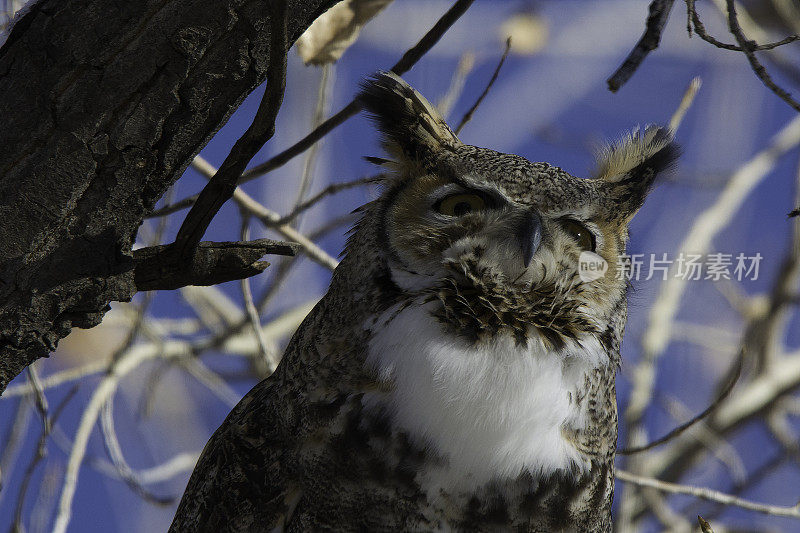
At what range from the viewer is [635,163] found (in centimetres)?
226

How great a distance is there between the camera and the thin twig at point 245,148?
140cm

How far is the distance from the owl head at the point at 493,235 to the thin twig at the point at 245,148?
1.46 ft

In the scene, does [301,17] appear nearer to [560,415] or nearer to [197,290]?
[560,415]

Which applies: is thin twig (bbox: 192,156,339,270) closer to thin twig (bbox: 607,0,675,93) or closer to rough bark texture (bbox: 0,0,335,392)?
rough bark texture (bbox: 0,0,335,392)

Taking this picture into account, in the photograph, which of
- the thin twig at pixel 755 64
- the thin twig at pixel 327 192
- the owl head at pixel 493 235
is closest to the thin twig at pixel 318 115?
the thin twig at pixel 327 192

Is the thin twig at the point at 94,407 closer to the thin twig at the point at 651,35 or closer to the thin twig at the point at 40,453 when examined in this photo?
the thin twig at the point at 40,453

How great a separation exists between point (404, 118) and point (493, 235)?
496 millimetres

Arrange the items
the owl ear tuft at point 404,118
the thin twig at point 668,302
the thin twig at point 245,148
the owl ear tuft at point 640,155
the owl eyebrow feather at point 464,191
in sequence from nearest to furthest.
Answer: the thin twig at point 245,148, the owl eyebrow feather at point 464,191, the owl ear tuft at point 404,118, the owl ear tuft at point 640,155, the thin twig at point 668,302

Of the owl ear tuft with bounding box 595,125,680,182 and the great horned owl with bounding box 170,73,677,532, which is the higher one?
the owl ear tuft with bounding box 595,125,680,182

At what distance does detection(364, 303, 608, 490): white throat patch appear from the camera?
172 cm

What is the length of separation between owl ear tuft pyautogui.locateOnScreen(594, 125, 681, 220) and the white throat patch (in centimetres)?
59

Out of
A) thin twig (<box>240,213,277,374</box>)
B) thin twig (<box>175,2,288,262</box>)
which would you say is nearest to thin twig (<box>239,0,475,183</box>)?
thin twig (<box>240,213,277,374</box>)

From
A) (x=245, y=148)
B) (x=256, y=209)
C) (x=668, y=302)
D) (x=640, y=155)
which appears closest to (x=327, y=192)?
(x=256, y=209)

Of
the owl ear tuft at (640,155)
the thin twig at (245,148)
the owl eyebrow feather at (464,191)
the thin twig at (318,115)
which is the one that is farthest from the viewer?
the thin twig at (318,115)
